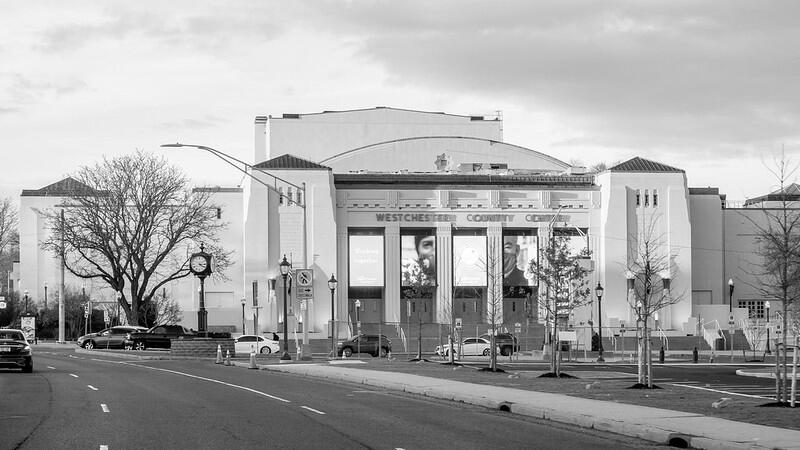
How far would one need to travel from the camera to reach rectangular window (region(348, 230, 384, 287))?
324 feet

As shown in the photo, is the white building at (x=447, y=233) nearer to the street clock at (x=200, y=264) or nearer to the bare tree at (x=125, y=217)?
the bare tree at (x=125, y=217)

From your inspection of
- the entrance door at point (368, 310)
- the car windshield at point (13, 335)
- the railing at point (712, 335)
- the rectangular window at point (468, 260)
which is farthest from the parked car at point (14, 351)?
the rectangular window at point (468, 260)

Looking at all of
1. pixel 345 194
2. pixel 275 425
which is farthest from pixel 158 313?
pixel 275 425

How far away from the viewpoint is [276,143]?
11719cm

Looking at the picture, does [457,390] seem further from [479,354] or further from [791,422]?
[479,354]

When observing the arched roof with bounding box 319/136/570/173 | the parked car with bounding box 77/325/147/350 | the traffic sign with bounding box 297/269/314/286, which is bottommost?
the parked car with bounding box 77/325/147/350

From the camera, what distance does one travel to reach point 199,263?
6016 cm

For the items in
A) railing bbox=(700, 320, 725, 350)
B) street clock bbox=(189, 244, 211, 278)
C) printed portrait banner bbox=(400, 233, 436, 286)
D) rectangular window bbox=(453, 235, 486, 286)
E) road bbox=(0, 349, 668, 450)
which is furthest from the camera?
rectangular window bbox=(453, 235, 486, 286)

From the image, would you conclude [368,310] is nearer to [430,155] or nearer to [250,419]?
[430,155]

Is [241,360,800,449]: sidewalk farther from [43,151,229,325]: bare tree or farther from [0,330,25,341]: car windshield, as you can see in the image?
[43,151,229,325]: bare tree

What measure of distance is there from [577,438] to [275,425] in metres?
5.78

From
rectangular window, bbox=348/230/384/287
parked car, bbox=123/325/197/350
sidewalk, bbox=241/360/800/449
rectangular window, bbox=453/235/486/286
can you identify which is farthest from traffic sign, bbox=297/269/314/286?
rectangular window, bbox=453/235/486/286

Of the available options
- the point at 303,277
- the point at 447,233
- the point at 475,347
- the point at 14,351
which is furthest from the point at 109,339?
the point at 14,351

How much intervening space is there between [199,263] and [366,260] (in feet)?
130
